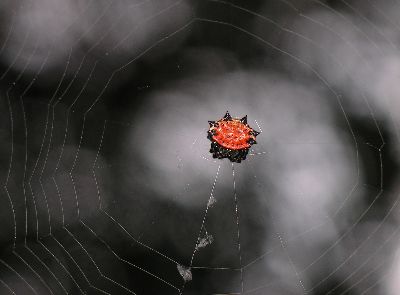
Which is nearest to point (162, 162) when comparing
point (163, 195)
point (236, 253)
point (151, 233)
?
point (163, 195)

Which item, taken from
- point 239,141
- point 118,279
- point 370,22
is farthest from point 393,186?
point 118,279

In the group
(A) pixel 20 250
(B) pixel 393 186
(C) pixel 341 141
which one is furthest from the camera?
(A) pixel 20 250

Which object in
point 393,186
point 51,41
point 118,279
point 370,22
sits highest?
point 370,22

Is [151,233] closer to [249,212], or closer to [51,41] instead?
[249,212]

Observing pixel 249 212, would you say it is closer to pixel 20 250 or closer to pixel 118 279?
pixel 118 279

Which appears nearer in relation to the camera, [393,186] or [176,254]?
[393,186]

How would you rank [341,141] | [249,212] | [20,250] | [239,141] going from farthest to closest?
1. [249,212]
2. [20,250]
3. [341,141]
4. [239,141]

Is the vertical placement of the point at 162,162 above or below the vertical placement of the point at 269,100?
below
